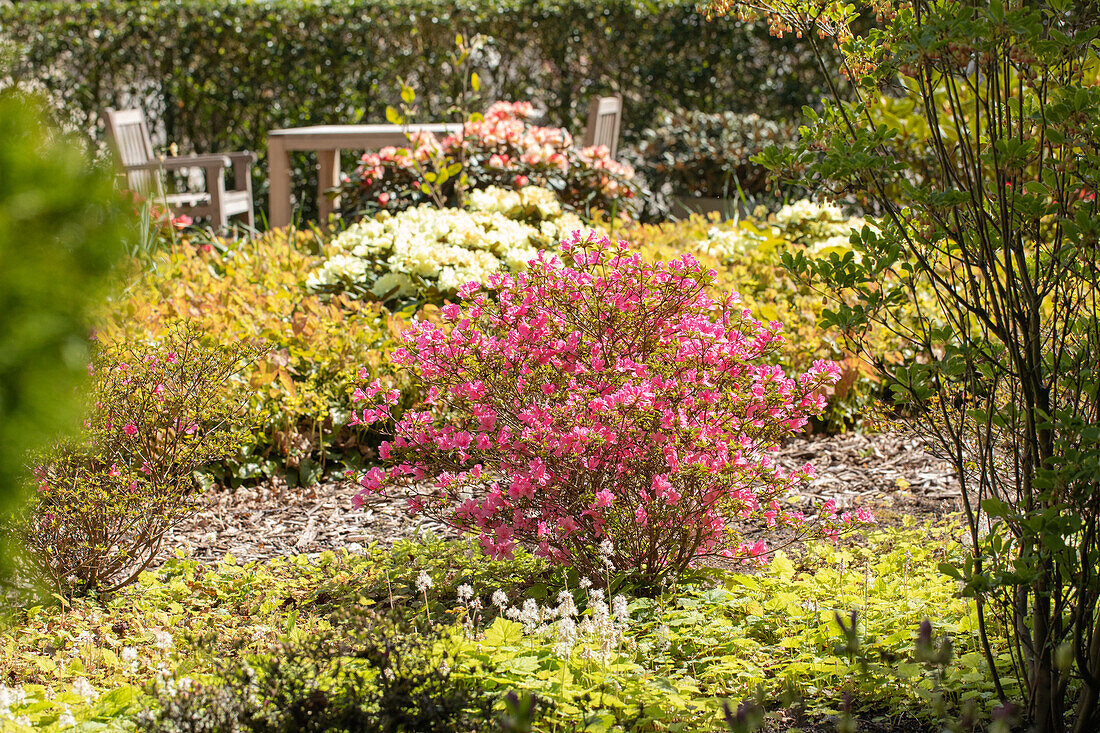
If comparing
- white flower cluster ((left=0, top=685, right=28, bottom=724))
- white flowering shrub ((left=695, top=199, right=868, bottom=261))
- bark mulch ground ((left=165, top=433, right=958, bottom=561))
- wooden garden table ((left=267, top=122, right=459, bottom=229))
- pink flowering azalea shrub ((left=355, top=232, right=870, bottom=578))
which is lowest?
bark mulch ground ((left=165, top=433, right=958, bottom=561))

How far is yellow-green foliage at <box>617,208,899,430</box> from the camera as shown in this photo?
4.38m

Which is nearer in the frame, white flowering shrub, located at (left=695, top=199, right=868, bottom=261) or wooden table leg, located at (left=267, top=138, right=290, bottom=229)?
white flowering shrub, located at (left=695, top=199, right=868, bottom=261)

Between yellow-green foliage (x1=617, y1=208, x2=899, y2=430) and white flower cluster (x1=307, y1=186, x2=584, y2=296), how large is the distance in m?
0.68

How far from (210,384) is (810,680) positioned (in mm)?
1977

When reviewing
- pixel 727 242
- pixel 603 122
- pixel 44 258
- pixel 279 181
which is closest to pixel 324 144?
pixel 279 181

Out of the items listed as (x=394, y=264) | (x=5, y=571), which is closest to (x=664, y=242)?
(x=394, y=264)

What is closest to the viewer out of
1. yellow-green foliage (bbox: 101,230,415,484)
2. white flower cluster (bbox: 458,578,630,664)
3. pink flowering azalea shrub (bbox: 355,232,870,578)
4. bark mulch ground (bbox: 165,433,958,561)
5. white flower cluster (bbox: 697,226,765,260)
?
white flower cluster (bbox: 458,578,630,664)

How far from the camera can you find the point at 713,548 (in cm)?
260

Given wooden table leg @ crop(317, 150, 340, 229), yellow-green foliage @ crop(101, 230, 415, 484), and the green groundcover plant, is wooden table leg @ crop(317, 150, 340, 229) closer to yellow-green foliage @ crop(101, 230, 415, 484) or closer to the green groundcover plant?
yellow-green foliage @ crop(101, 230, 415, 484)

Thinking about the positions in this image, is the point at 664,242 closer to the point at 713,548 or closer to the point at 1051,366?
the point at 713,548

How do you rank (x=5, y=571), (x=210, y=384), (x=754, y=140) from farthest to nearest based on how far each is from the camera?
(x=754, y=140), (x=210, y=384), (x=5, y=571)

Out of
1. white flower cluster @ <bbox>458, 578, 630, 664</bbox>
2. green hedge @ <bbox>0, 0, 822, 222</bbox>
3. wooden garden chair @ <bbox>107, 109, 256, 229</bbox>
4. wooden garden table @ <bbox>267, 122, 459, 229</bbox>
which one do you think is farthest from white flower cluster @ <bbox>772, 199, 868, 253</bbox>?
green hedge @ <bbox>0, 0, 822, 222</bbox>

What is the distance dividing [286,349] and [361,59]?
7.24 m

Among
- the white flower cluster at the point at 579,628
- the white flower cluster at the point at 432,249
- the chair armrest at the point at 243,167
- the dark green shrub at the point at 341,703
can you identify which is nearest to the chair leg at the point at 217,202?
the chair armrest at the point at 243,167
